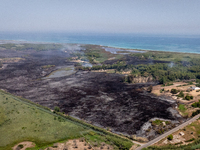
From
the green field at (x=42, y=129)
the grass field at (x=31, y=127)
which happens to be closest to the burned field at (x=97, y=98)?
the green field at (x=42, y=129)

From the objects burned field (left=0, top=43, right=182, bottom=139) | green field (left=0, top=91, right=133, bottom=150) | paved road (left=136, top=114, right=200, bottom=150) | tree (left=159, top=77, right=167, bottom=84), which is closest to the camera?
paved road (left=136, top=114, right=200, bottom=150)

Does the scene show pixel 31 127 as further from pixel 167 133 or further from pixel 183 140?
pixel 183 140

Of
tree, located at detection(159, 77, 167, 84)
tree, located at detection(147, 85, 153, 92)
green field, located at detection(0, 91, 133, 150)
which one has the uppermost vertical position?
tree, located at detection(159, 77, 167, 84)

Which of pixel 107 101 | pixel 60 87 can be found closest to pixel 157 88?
pixel 107 101

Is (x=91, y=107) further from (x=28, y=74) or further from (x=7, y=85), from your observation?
(x=28, y=74)

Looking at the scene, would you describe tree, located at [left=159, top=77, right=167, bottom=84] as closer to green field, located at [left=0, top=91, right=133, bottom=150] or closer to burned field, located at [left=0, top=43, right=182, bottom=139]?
burned field, located at [left=0, top=43, right=182, bottom=139]

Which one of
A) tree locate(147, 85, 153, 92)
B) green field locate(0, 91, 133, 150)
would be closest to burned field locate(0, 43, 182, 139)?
tree locate(147, 85, 153, 92)

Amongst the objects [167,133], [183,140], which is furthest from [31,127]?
[183,140]

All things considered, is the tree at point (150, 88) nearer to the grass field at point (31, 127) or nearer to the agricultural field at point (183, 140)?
the agricultural field at point (183, 140)
